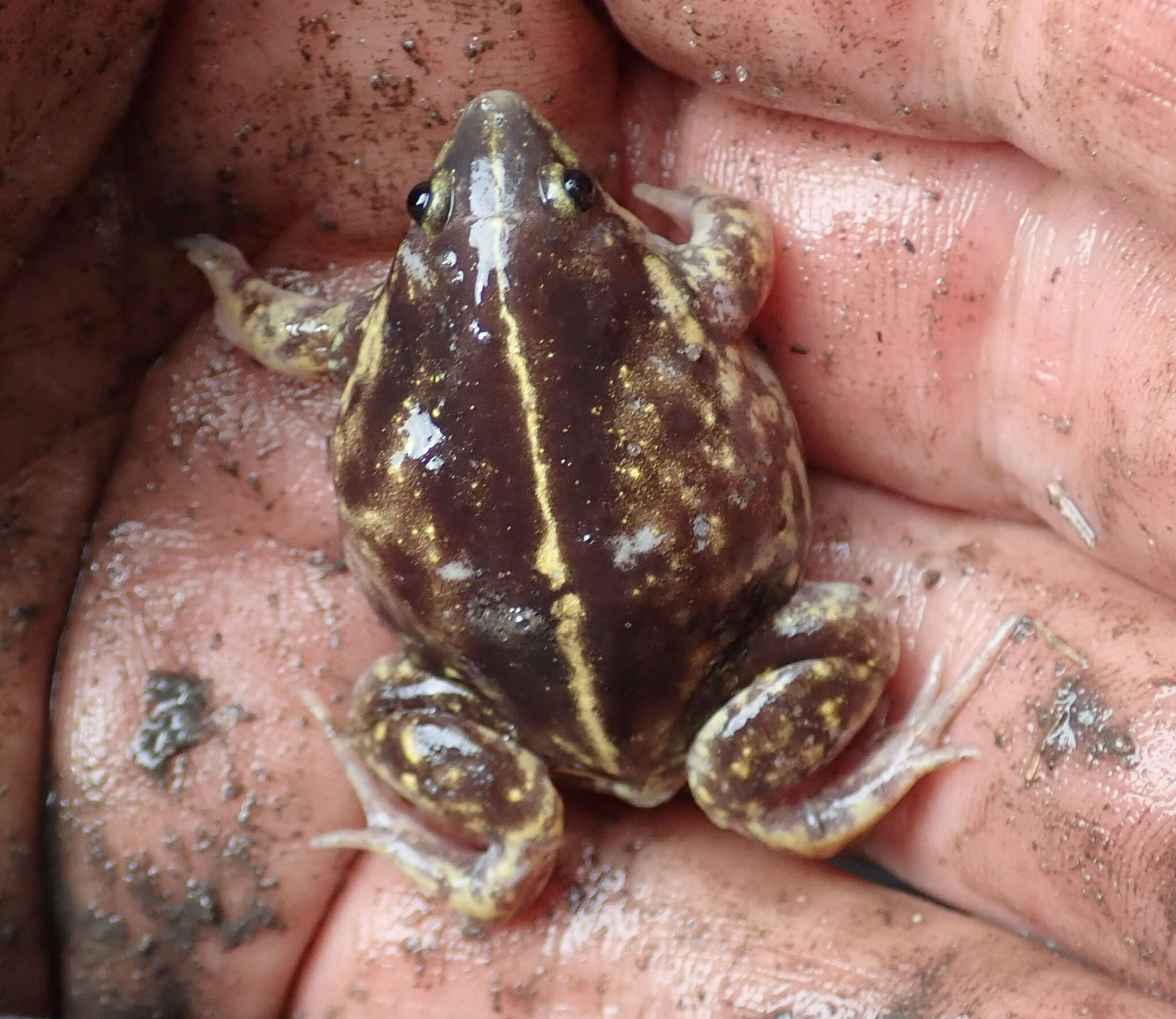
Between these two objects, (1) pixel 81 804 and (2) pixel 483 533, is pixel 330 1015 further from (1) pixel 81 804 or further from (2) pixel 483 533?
(2) pixel 483 533

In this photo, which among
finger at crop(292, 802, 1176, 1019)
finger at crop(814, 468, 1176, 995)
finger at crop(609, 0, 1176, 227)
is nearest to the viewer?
finger at crop(609, 0, 1176, 227)

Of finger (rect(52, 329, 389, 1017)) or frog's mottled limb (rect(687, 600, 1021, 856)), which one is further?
finger (rect(52, 329, 389, 1017))

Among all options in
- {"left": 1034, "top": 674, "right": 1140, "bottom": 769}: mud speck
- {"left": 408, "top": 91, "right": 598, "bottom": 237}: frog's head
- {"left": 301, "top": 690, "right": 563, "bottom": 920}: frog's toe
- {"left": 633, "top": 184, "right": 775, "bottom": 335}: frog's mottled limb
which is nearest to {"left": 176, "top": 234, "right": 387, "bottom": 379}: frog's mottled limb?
{"left": 408, "top": 91, "right": 598, "bottom": 237}: frog's head

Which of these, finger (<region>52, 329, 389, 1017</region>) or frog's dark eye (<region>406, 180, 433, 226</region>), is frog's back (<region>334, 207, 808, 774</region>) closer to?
frog's dark eye (<region>406, 180, 433, 226</region>)

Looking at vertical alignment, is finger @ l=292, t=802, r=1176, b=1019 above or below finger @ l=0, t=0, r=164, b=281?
below

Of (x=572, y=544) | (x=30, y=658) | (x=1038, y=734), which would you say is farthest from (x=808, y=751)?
(x=30, y=658)

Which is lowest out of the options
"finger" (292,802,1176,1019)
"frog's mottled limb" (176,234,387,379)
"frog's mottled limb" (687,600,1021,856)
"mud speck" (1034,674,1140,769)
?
"finger" (292,802,1176,1019)

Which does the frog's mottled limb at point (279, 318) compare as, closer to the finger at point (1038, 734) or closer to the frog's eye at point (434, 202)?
the frog's eye at point (434, 202)
